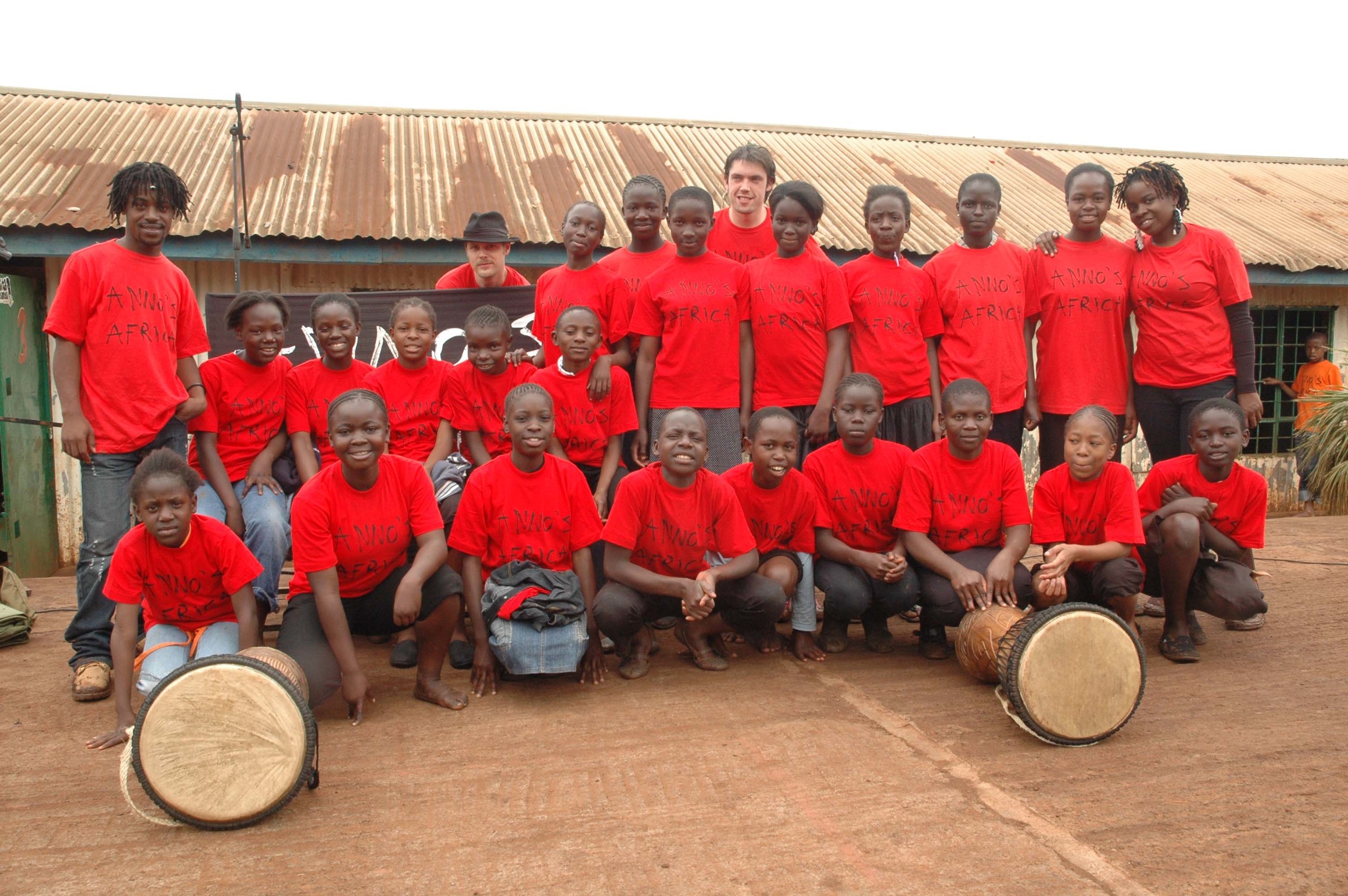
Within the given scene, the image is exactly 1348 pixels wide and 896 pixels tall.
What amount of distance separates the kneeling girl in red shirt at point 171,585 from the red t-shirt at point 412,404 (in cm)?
118

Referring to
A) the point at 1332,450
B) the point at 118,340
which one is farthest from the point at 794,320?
the point at 1332,450

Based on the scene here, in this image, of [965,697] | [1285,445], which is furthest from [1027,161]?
[965,697]

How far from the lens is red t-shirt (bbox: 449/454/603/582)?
4.16 m

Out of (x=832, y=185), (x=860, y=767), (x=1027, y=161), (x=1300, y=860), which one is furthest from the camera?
(x=1027, y=161)

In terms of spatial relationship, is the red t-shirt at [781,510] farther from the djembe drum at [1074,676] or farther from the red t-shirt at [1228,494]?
the red t-shirt at [1228,494]

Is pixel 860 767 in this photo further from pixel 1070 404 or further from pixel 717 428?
pixel 1070 404

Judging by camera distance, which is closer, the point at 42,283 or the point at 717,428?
the point at 717,428

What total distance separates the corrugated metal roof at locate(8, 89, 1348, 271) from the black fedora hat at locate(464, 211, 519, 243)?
2475mm

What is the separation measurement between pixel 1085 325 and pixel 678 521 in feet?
7.78

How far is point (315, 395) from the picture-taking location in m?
4.79

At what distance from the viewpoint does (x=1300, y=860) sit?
101 inches

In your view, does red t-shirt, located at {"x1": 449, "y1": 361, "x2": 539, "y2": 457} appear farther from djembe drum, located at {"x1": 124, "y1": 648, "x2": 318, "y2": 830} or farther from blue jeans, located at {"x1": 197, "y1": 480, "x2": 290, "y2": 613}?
djembe drum, located at {"x1": 124, "y1": 648, "x2": 318, "y2": 830}

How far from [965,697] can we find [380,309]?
4.65 m

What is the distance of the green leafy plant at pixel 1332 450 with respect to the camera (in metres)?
9.83
